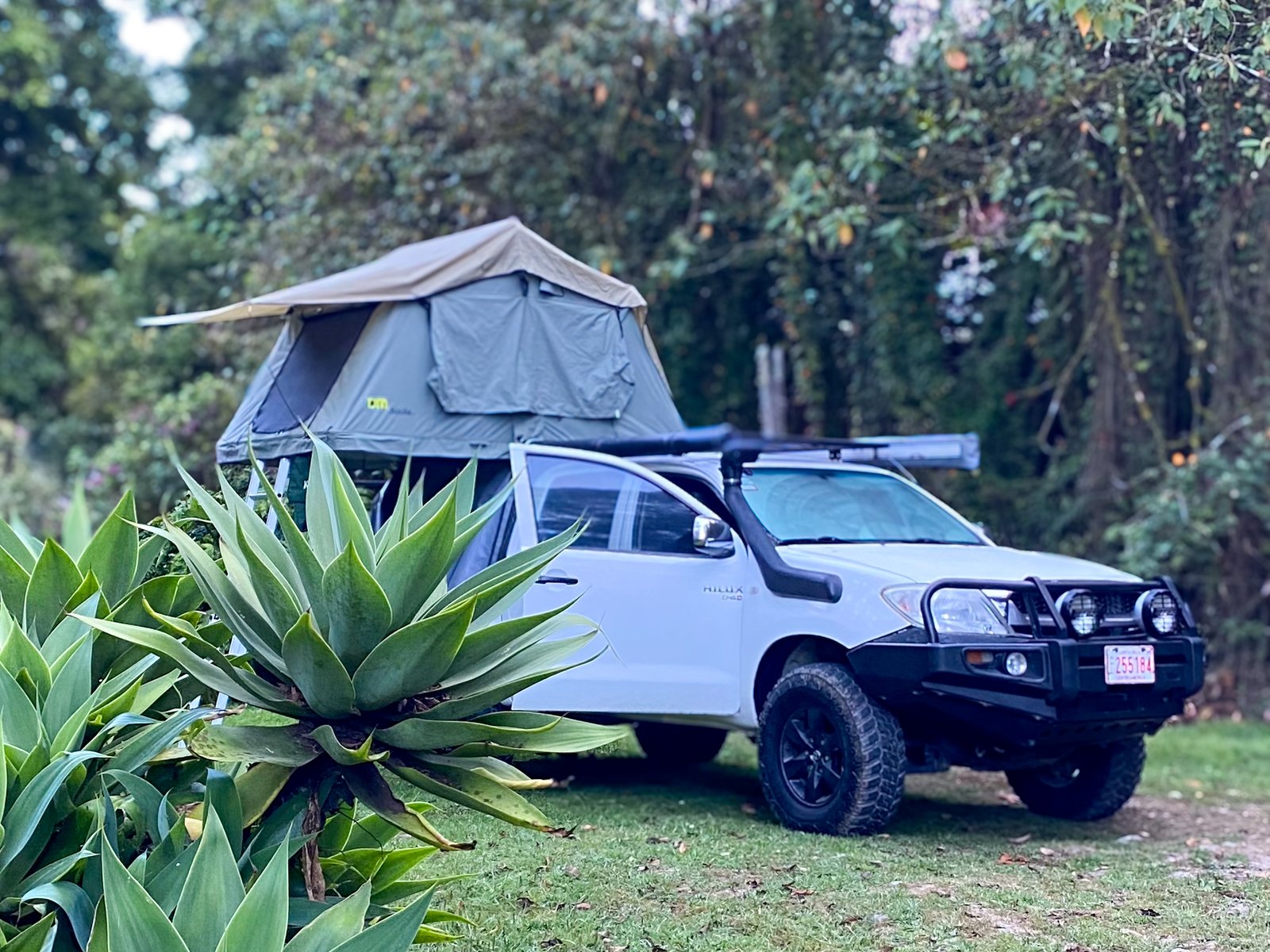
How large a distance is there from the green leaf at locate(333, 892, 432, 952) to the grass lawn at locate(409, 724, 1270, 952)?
1.17 metres

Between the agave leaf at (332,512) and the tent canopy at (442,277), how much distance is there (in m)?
3.03

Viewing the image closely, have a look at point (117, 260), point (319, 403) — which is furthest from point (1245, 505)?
point (117, 260)

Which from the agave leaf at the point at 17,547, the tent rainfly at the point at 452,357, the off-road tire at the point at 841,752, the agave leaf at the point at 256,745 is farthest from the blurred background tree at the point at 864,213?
the agave leaf at the point at 17,547

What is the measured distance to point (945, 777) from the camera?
26.7ft

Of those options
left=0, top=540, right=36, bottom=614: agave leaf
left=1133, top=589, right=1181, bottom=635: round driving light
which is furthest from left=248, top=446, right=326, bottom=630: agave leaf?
left=1133, top=589, right=1181, bottom=635: round driving light

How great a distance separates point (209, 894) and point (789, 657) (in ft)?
11.8

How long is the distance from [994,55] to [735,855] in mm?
6039

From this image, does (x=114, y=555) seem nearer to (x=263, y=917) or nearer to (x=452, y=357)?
(x=263, y=917)

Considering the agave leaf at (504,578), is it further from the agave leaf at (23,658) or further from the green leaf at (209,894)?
the agave leaf at (23,658)

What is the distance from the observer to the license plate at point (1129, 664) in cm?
566

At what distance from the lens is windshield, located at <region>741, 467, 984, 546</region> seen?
6.52m

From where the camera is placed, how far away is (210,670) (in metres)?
3.53

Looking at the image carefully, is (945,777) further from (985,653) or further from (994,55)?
(994,55)

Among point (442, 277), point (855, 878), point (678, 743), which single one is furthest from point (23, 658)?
point (678, 743)
